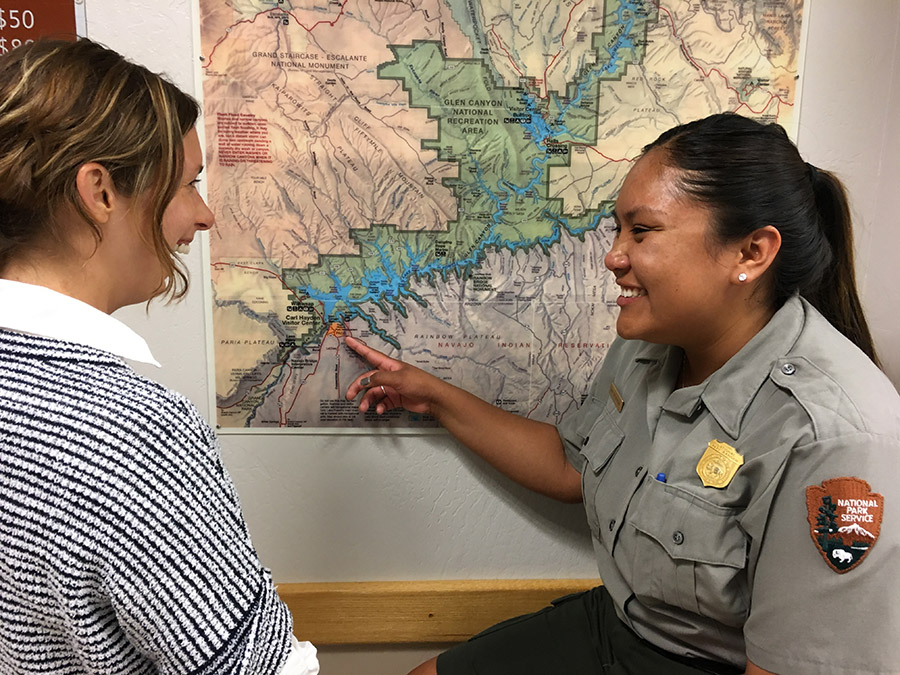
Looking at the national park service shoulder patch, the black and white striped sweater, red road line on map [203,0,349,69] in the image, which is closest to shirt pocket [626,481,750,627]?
the national park service shoulder patch

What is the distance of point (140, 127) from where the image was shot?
2.45 feet

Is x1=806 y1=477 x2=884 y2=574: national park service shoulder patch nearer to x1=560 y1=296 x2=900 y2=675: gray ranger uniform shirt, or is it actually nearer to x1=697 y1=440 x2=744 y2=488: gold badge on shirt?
x1=560 y1=296 x2=900 y2=675: gray ranger uniform shirt

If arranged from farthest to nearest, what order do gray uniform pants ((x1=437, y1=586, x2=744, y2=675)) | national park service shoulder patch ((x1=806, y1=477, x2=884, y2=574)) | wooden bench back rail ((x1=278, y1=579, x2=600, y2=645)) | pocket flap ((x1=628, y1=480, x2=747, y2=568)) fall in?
wooden bench back rail ((x1=278, y1=579, x2=600, y2=645)) → gray uniform pants ((x1=437, y1=586, x2=744, y2=675)) → pocket flap ((x1=628, y1=480, x2=747, y2=568)) → national park service shoulder patch ((x1=806, y1=477, x2=884, y2=574))

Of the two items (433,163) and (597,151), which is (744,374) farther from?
(433,163)

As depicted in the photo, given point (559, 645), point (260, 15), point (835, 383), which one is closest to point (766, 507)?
point (835, 383)

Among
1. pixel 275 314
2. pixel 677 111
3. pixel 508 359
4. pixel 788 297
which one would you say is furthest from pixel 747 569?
pixel 275 314

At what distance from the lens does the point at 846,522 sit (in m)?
0.83

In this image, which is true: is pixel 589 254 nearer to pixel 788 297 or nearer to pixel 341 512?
pixel 788 297

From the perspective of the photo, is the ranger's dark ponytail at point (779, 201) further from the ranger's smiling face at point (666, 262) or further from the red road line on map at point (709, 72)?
the red road line on map at point (709, 72)

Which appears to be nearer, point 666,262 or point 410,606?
point 666,262

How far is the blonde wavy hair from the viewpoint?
2.20ft

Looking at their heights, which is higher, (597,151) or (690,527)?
(597,151)

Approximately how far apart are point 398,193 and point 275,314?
0.37 metres

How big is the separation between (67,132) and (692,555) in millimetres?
1005
